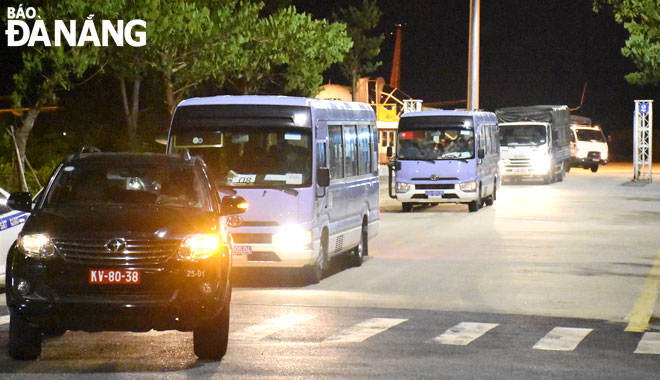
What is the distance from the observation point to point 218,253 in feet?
33.8

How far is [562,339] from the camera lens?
464 inches

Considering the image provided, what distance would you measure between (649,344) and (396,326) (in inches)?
93.0

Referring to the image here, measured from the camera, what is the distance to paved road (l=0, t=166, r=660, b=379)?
10.0m

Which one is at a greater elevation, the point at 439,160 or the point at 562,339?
the point at 439,160

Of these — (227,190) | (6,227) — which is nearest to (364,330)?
(227,190)

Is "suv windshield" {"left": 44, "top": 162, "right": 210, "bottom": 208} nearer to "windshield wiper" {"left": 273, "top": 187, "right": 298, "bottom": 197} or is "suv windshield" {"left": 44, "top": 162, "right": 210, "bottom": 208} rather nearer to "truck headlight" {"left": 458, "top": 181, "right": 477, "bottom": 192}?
"windshield wiper" {"left": 273, "top": 187, "right": 298, "bottom": 197}

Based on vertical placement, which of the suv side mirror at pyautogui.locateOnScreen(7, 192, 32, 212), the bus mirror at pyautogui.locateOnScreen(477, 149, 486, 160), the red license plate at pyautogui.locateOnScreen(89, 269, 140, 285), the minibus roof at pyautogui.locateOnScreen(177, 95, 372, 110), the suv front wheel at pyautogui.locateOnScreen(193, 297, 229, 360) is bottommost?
the suv front wheel at pyautogui.locateOnScreen(193, 297, 229, 360)

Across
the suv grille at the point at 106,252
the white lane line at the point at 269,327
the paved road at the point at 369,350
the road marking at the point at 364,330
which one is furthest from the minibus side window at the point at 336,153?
the suv grille at the point at 106,252

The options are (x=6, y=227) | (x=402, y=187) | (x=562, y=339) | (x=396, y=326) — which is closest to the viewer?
(x=562, y=339)

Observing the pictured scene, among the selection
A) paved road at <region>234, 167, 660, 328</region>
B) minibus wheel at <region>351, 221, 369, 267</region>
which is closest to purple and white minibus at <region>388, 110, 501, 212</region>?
paved road at <region>234, 167, 660, 328</region>

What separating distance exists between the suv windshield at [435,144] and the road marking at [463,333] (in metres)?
18.9

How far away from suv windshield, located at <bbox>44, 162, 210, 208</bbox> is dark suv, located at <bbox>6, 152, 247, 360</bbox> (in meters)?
0.34

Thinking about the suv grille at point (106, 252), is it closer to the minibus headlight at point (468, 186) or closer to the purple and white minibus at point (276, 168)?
the purple and white minibus at point (276, 168)

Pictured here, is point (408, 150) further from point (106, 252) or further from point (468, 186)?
point (106, 252)
